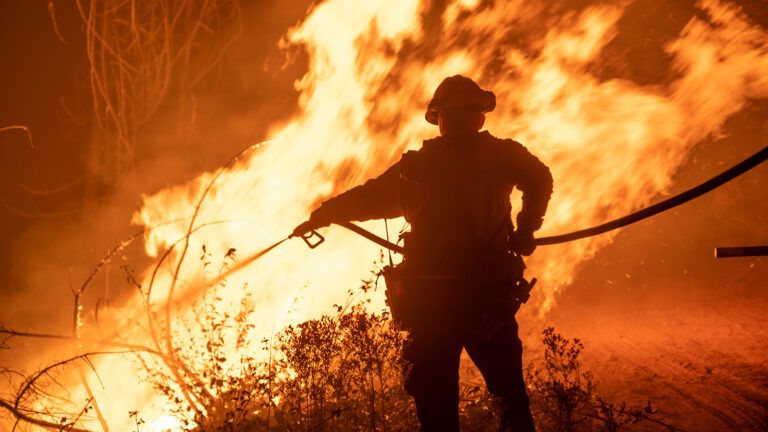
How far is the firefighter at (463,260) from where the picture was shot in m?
2.81

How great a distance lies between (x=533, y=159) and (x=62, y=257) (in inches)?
646

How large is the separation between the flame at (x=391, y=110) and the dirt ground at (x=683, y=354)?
2729 mm

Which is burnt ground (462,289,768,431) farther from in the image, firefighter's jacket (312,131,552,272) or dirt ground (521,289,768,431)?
firefighter's jacket (312,131,552,272)

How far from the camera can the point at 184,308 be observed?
23.4 feet

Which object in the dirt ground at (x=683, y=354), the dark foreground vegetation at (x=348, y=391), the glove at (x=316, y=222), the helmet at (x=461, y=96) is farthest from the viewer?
the dirt ground at (x=683, y=354)

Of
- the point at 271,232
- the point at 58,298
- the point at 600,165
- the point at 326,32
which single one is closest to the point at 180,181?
the point at 271,232

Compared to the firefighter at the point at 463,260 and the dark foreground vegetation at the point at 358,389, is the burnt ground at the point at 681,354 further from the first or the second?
the firefighter at the point at 463,260

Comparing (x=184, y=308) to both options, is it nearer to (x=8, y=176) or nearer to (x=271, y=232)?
(x=271, y=232)

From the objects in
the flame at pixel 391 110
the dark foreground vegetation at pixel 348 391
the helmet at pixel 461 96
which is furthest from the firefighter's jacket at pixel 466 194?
the flame at pixel 391 110

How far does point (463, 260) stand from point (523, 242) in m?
0.54

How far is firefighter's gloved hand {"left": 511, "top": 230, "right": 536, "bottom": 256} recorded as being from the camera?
10.1 feet

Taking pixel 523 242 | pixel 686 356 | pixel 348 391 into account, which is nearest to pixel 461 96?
pixel 523 242

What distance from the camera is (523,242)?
307 centimetres

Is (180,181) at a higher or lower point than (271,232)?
higher
